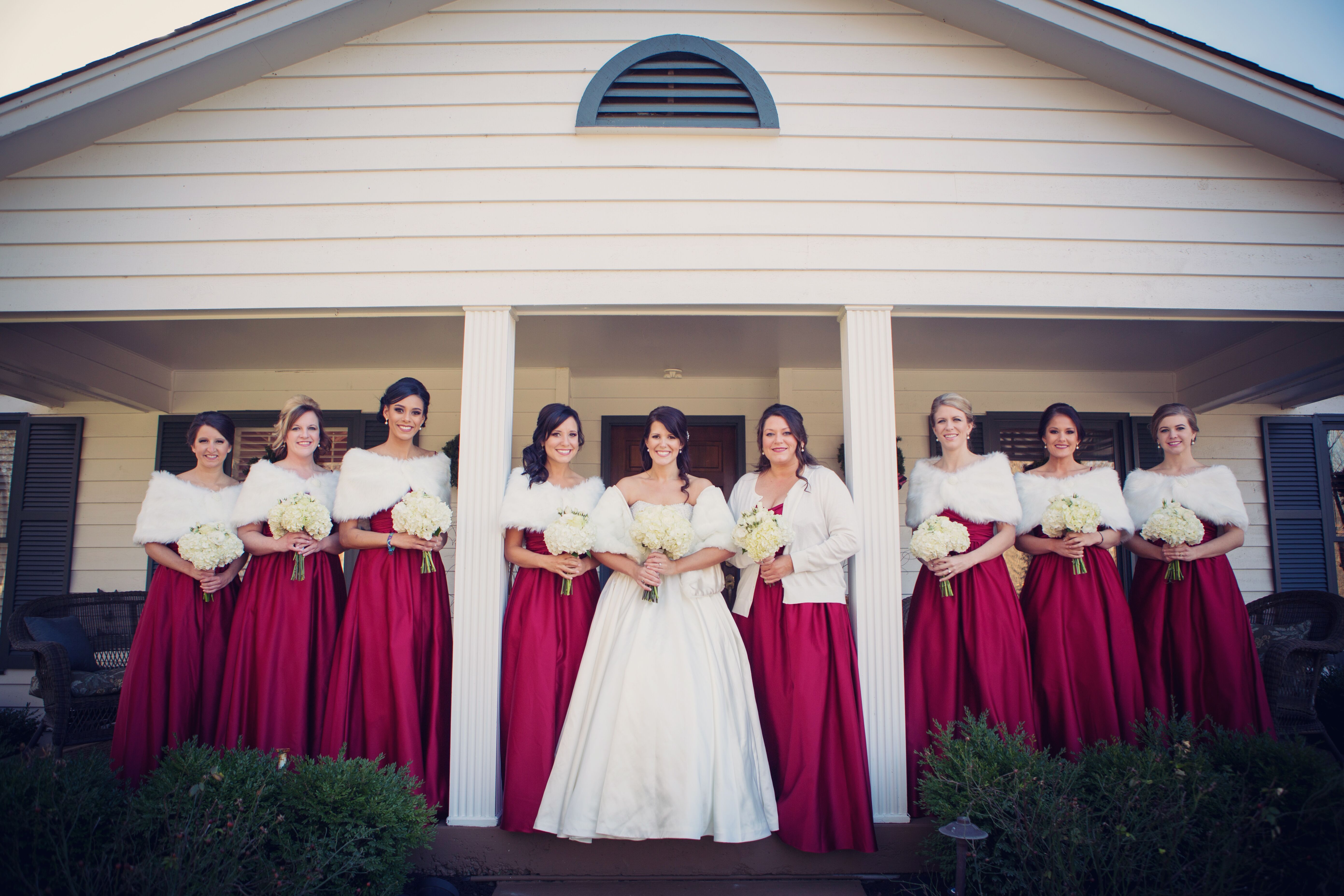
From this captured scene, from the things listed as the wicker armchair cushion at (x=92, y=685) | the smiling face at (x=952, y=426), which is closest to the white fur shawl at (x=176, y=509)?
the wicker armchair cushion at (x=92, y=685)

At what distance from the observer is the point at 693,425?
6.99m

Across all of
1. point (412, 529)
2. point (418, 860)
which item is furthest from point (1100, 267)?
point (418, 860)

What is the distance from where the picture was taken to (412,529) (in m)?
3.78

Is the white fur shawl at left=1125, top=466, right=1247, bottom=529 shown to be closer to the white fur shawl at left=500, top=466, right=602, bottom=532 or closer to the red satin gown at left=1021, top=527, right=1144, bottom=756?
the red satin gown at left=1021, top=527, right=1144, bottom=756

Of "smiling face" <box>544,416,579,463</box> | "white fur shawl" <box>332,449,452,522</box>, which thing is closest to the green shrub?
"smiling face" <box>544,416,579,463</box>

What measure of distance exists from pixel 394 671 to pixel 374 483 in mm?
1003

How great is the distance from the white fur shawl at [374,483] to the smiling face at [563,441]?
0.69 meters

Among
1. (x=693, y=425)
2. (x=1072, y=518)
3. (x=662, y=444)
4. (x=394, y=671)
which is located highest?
(x=693, y=425)

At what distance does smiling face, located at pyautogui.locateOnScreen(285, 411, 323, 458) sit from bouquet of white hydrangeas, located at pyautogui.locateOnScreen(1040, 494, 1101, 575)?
4157 millimetres

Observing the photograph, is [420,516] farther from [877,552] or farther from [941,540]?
[941,540]

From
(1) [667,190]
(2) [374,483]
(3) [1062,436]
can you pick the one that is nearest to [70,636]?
(2) [374,483]

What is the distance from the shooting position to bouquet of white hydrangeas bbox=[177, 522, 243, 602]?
12.9ft

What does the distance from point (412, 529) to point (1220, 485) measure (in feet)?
15.0

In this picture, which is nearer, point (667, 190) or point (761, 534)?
point (761, 534)
